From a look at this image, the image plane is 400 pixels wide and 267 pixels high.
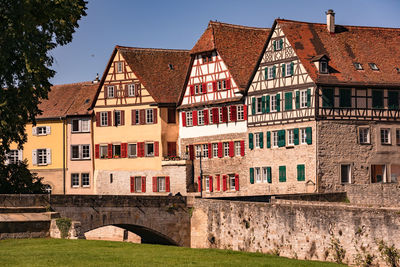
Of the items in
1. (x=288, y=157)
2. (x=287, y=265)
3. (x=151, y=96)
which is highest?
(x=151, y=96)

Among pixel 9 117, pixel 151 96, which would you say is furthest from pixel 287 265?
pixel 151 96

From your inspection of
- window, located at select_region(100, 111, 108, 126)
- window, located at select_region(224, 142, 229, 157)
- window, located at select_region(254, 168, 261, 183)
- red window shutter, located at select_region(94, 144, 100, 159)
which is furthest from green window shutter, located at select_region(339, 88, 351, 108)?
red window shutter, located at select_region(94, 144, 100, 159)

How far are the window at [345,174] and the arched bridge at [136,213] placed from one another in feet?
43.6

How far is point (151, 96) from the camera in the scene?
77562 mm

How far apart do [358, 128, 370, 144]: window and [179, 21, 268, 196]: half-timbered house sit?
9.32 meters

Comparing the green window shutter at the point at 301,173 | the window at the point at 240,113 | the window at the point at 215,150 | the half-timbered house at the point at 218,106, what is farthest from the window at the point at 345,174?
the window at the point at 215,150

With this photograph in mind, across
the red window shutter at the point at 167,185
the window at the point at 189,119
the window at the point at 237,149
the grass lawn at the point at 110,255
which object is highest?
the window at the point at 189,119

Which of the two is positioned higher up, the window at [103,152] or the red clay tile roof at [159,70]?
the red clay tile roof at [159,70]

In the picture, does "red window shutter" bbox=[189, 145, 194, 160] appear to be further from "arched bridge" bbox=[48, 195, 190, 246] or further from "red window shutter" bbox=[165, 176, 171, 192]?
"arched bridge" bbox=[48, 195, 190, 246]

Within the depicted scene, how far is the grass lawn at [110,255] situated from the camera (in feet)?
109

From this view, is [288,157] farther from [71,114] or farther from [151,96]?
[71,114]

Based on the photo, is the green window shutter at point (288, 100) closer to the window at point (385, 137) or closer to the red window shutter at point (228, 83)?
the window at point (385, 137)

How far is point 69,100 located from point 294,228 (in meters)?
44.1

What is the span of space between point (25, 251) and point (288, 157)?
32.6 metres
